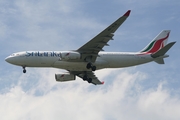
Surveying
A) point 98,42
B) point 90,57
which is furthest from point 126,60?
point 98,42

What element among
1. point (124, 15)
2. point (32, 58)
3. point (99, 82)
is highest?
point (124, 15)

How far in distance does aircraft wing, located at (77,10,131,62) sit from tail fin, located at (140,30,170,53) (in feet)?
30.6

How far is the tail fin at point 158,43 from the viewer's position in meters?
73.2

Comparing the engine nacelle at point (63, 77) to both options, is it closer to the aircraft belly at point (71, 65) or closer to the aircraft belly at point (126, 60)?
the aircraft belly at point (71, 65)

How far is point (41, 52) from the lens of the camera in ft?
218

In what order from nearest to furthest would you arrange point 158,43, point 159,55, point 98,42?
1. point 98,42
2. point 159,55
3. point 158,43

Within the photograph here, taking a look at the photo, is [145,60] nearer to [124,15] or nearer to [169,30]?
[169,30]

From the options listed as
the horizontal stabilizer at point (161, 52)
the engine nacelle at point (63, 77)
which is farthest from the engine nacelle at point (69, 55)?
the horizontal stabilizer at point (161, 52)

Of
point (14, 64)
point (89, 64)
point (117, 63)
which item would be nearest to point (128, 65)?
point (117, 63)

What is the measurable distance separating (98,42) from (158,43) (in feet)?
47.6

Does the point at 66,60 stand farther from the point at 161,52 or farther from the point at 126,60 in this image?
the point at 161,52

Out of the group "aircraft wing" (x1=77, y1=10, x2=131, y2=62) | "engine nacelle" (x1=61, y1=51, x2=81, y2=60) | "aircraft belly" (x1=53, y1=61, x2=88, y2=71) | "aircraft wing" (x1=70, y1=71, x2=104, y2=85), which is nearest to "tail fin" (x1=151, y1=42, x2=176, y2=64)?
"aircraft wing" (x1=77, y1=10, x2=131, y2=62)

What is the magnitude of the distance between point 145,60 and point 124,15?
14753 millimetres

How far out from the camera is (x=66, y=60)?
6562 centimetres
